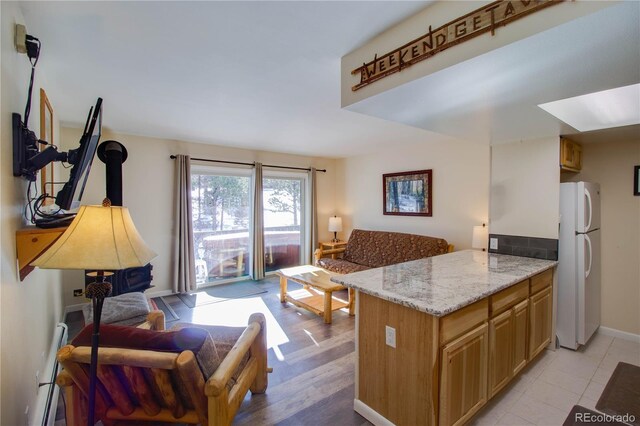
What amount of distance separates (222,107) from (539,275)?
10.6 feet

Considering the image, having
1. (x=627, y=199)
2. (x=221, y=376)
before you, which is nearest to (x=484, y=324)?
(x=221, y=376)

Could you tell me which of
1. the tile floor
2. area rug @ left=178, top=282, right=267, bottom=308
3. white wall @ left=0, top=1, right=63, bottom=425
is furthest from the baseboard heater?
the tile floor

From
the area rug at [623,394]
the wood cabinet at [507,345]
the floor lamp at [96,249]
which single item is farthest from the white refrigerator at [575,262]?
the floor lamp at [96,249]

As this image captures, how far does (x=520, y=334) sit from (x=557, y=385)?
47 centimetres

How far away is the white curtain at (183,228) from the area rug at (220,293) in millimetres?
197

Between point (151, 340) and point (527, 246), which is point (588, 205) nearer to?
point (527, 246)

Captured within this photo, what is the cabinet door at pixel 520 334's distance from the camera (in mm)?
2205

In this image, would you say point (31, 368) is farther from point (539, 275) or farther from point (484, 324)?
point (539, 275)

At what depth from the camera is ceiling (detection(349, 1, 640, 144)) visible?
3.73 feet

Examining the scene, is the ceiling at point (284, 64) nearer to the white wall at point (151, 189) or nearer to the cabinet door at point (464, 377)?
the white wall at point (151, 189)

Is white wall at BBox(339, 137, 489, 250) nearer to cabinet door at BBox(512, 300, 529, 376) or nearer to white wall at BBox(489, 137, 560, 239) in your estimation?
white wall at BBox(489, 137, 560, 239)

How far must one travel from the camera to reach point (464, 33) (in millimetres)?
1312

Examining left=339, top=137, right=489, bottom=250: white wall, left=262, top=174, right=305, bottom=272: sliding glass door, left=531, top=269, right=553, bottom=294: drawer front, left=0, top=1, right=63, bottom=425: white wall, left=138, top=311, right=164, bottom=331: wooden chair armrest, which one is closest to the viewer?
left=0, top=1, right=63, bottom=425: white wall

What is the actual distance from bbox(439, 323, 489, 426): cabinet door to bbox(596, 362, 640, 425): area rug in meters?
0.93
